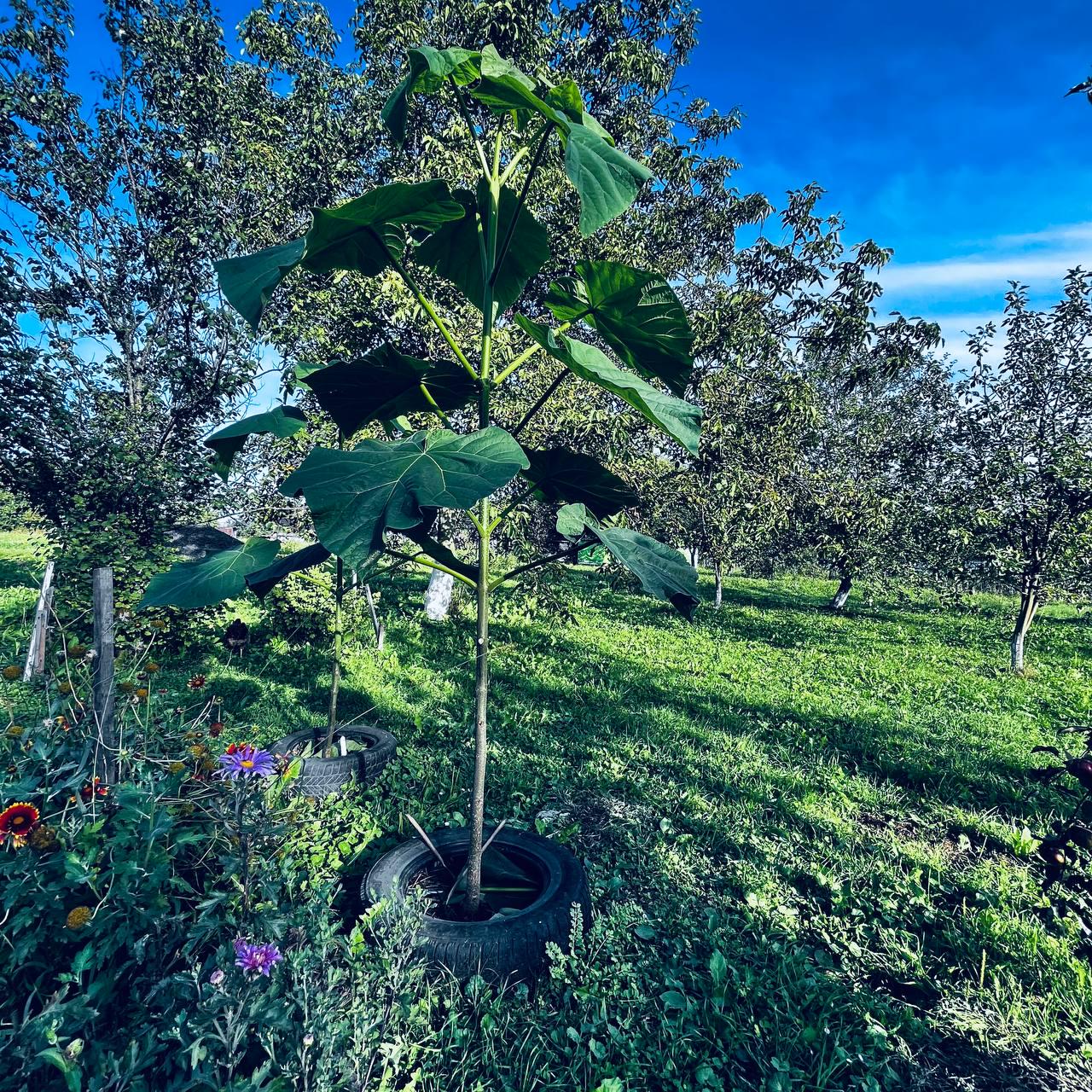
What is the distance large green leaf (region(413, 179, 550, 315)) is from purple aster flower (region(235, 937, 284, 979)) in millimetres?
1862

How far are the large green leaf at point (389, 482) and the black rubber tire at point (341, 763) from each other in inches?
84.3

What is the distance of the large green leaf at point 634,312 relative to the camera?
154 centimetres

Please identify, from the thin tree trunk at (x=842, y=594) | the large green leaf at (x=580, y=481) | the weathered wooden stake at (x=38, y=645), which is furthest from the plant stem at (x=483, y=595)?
the thin tree trunk at (x=842, y=594)

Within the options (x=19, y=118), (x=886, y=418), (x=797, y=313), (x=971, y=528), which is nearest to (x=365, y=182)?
(x=19, y=118)

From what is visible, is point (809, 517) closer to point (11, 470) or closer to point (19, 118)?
point (11, 470)

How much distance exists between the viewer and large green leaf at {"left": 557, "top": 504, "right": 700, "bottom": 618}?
1.52 m

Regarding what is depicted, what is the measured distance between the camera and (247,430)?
1870 millimetres

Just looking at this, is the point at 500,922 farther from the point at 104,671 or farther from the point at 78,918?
the point at 104,671

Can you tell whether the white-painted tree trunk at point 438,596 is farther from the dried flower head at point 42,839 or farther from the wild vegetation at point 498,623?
the dried flower head at point 42,839

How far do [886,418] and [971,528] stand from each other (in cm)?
559

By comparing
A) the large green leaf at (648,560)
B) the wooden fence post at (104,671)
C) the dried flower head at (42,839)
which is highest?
the large green leaf at (648,560)

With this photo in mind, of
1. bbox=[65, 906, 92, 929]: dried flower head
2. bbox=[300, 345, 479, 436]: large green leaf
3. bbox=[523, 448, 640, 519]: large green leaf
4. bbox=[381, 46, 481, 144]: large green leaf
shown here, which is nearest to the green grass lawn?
bbox=[65, 906, 92, 929]: dried flower head

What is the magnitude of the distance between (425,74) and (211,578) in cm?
145

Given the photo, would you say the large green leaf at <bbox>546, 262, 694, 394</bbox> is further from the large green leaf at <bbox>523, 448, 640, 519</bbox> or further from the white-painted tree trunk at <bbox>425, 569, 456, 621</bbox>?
the white-painted tree trunk at <bbox>425, 569, 456, 621</bbox>
